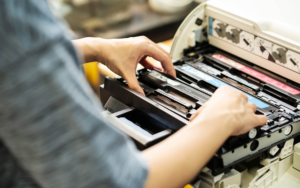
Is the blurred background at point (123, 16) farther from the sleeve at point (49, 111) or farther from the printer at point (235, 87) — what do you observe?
the sleeve at point (49, 111)

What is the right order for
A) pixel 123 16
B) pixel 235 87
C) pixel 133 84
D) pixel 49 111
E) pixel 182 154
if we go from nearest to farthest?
pixel 49 111
pixel 182 154
pixel 133 84
pixel 235 87
pixel 123 16

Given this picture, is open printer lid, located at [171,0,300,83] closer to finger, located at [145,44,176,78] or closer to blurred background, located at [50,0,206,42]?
finger, located at [145,44,176,78]

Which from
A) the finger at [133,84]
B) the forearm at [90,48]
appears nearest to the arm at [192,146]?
the finger at [133,84]

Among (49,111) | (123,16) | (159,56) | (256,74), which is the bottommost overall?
(123,16)

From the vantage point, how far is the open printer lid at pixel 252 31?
1232mm

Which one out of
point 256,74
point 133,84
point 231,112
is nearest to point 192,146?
point 231,112

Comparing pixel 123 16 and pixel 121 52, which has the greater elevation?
pixel 121 52

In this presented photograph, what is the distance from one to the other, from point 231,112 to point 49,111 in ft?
1.42

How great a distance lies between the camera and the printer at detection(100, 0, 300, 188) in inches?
38.2

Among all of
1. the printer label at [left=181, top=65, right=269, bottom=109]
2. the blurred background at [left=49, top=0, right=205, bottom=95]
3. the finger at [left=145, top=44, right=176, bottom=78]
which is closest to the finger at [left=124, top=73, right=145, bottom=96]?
the finger at [left=145, top=44, right=176, bottom=78]

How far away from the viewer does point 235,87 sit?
1.23 meters

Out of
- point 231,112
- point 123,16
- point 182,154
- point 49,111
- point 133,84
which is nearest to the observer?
point 49,111

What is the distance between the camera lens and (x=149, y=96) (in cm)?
117

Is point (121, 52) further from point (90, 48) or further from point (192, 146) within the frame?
point (192, 146)
